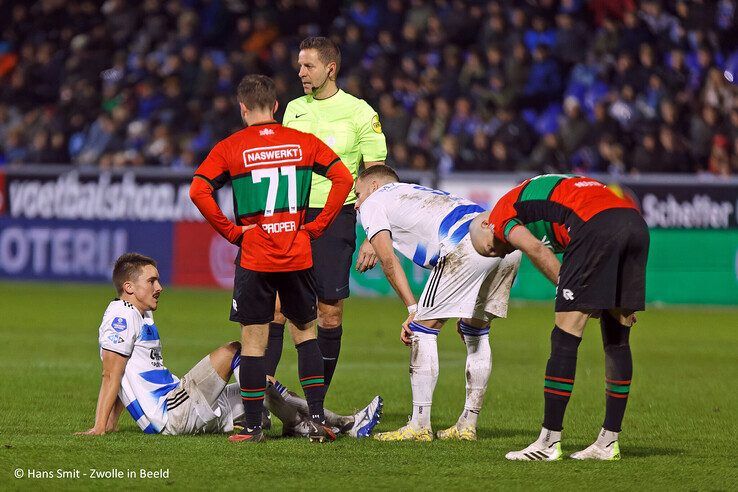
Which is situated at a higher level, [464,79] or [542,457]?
[464,79]

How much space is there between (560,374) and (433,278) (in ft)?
4.39

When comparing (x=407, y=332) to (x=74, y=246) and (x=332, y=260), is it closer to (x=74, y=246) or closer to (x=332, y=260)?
(x=332, y=260)

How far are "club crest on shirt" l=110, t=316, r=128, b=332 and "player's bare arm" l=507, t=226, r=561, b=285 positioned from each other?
2.37 metres

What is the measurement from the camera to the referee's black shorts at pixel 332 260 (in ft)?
27.9

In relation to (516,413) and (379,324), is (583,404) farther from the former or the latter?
(379,324)

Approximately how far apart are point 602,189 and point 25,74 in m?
20.9

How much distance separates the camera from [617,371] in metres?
7.17

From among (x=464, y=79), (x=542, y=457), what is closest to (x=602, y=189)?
(x=542, y=457)

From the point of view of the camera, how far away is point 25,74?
26.2 meters

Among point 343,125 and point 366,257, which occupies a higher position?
point 343,125

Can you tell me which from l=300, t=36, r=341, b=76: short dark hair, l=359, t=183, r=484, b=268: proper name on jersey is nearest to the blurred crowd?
l=300, t=36, r=341, b=76: short dark hair

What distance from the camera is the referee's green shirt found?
28.6 feet

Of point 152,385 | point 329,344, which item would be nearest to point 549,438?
point 329,344

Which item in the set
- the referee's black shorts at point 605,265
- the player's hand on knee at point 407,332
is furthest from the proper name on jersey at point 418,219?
the referee's black shorts at point 605,265
